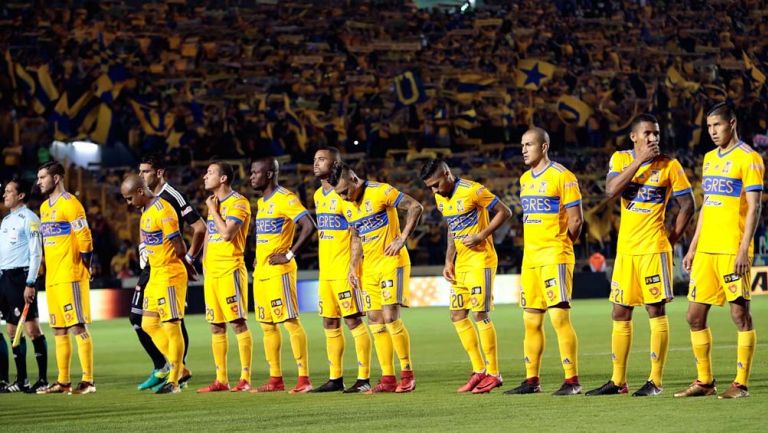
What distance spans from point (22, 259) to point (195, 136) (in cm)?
2423

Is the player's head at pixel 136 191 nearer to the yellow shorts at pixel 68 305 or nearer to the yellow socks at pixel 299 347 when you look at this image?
the yellow shorts at pixel 68 305

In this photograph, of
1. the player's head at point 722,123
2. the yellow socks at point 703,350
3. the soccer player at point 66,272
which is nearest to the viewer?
the player's head at point 722,123

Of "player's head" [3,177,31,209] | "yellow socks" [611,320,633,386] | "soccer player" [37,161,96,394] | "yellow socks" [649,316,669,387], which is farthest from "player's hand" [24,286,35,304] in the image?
"yellow socks" [649,316,669,387]

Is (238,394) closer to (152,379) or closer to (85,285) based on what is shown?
(152,379)

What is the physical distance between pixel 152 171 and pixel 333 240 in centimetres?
204

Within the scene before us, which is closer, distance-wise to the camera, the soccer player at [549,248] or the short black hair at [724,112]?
the short black hair at [724,112]

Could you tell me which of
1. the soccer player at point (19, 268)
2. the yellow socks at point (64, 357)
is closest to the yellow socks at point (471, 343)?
the yellow socks at point (64, 357)

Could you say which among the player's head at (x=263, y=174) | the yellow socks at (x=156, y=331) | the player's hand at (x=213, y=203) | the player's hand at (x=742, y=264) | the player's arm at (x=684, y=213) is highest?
the player's head at (x=263, y=174)

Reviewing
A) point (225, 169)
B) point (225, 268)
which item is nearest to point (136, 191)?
point (225, 169)

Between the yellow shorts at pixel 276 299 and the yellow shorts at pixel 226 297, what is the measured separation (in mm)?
195

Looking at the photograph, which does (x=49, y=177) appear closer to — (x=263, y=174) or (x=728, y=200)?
(x=263, y=174)

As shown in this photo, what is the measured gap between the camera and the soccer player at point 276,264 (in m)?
11.1

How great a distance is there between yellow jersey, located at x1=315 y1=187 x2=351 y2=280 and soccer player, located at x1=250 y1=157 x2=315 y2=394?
0.19m

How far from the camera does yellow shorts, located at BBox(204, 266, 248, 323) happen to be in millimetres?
11328
